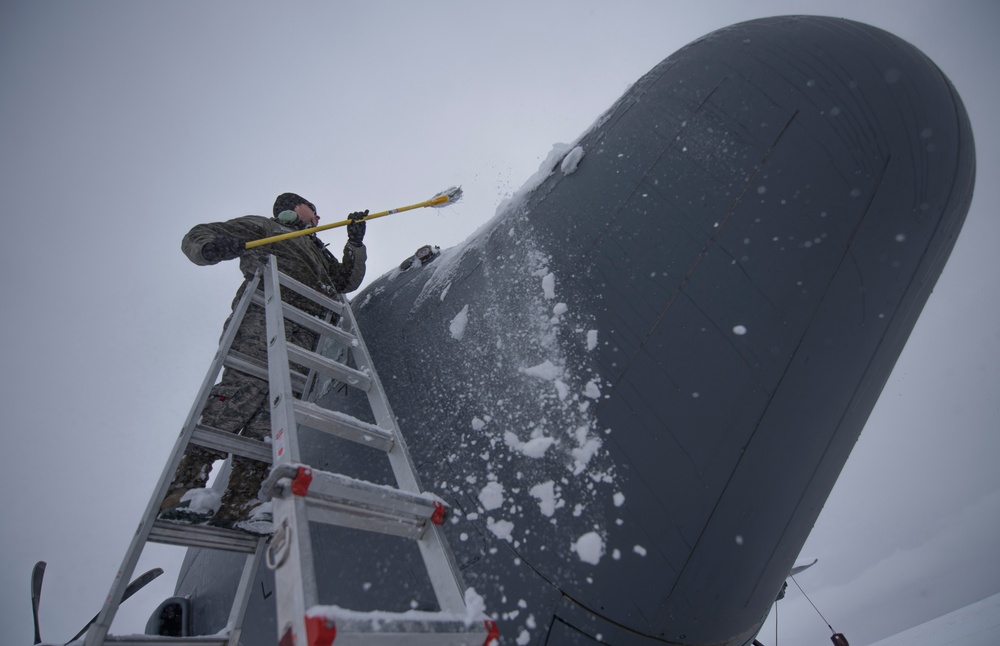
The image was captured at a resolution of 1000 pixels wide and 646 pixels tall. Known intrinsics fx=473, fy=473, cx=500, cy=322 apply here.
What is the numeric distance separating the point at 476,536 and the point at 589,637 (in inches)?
21.0

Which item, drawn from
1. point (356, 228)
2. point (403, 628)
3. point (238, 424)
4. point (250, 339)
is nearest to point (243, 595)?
point (238, 424)

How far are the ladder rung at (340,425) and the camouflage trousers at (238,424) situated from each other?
Answer: 1.10 meters

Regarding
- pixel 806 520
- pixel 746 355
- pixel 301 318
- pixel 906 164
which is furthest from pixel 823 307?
pixel 301 318

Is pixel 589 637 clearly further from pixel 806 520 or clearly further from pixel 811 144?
pixel 811 144

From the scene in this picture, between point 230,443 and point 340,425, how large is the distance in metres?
1.05

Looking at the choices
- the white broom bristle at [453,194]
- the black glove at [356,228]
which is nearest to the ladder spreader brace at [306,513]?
the black glove at [356,228]

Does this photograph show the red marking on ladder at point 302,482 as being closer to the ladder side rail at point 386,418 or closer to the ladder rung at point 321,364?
the ladder side rail at point 386,418

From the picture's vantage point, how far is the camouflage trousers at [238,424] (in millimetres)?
2738

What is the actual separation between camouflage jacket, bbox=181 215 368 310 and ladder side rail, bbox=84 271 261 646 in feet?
1.29

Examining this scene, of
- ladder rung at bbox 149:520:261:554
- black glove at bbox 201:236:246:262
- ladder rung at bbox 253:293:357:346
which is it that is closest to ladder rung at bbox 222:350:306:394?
ladder rung at bbox 253:293:357:346

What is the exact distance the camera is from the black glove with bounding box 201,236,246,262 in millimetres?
3201

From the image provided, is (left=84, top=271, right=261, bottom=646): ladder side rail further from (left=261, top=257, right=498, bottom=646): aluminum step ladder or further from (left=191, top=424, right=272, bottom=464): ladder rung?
(left=261, top=257, right=498, bottom=646): aluminum step ladder

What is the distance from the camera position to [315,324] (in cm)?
314

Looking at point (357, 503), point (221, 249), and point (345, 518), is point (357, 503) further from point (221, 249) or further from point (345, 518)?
point (221, 249)
